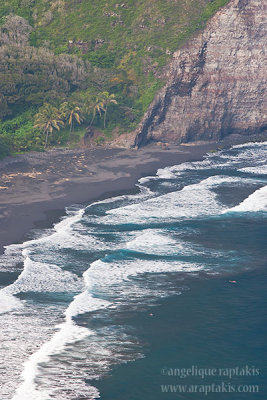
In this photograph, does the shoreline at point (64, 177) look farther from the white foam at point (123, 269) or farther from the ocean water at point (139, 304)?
the white foam at point (123, 269)

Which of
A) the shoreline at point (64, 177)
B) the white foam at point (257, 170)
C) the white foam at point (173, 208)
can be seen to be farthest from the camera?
the white foam at point (257, 170)

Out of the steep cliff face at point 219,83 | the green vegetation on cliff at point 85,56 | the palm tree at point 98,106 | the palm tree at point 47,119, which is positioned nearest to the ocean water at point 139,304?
the palm tree at point 47,119

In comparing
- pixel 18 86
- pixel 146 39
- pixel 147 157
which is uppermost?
pixel 146 39

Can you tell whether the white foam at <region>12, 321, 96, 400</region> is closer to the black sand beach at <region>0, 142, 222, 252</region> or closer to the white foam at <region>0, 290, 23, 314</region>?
the white foam at <region>0, 290, 23, 314</region>

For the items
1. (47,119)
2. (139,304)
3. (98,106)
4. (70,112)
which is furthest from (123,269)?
(98,106)

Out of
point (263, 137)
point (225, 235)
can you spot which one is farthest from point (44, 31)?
point (225, 235)

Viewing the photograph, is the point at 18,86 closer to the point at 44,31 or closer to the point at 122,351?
the point at 44,31
